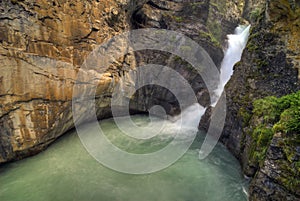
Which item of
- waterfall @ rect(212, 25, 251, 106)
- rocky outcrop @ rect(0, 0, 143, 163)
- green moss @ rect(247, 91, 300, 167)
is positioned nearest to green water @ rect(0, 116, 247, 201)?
rocky outcrop @ rect(0, 0, 143, 163)

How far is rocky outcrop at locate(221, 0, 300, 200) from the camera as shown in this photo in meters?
5.80

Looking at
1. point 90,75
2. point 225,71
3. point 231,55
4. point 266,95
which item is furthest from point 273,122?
point 231,55

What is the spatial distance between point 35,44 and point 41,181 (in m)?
5.88

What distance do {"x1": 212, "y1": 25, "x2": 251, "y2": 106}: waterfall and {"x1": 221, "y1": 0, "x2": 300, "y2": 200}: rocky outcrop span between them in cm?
611

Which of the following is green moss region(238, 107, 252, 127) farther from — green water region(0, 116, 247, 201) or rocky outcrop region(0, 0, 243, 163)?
rocky outcrop region(0, 0, 243, 163)

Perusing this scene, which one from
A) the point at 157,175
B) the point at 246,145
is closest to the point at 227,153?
the point at 246,145

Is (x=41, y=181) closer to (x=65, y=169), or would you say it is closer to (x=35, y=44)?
(x=65, y=169)

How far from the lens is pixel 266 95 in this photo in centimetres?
905

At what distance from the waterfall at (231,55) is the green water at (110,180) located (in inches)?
324

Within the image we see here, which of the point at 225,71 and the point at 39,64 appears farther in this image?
the point at 225,71

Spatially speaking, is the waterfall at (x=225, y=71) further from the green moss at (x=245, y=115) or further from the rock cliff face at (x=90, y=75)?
the green moss at (x=245, y=115)

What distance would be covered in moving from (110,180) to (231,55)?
53.1 feet

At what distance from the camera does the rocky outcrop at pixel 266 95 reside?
19.0 ft

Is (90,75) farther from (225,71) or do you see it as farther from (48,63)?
(225,71)
